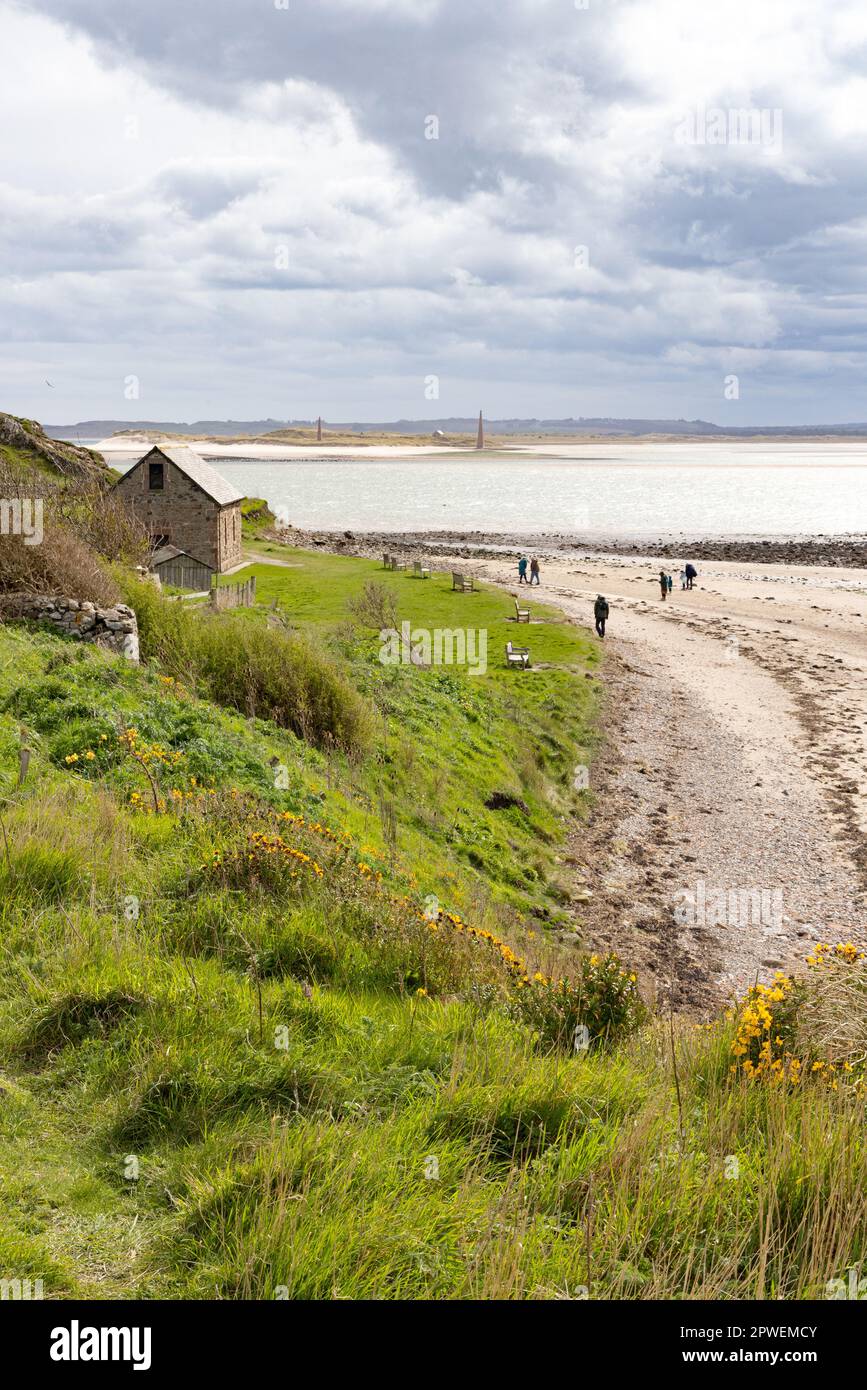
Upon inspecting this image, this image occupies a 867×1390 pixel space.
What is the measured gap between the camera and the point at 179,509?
1860 inches

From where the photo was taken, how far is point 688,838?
2017cm

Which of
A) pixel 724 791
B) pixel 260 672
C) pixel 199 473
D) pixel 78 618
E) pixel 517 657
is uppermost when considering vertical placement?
pixel 199 473

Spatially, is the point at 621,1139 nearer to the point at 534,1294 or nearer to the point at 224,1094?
the point at 534,1294

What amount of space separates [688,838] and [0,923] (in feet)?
54.1

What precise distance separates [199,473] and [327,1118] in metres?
47.7

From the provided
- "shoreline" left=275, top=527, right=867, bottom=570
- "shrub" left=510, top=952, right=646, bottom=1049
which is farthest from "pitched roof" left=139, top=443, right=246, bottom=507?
"shrub" left=510, top=952, right=646, bottom=1049

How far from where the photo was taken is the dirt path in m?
15.6

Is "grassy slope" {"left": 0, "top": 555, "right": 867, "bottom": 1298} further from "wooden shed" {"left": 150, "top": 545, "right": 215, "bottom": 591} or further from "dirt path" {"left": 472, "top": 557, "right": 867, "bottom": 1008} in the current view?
"wooden shed" {"left": 150, "top": 545, "right": 215, "bottom": 591}

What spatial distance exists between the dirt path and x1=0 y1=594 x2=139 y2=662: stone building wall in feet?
32.7

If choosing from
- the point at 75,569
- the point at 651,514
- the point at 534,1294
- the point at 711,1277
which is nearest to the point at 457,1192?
the point at 534,1294

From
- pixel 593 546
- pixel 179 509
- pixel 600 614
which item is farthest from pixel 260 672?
pixel 593 546

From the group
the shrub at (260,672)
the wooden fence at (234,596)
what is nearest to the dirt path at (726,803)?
the shrub at (260,672)

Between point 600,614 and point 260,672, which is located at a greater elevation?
point 600,614

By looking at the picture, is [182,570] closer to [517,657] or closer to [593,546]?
[517,657]
